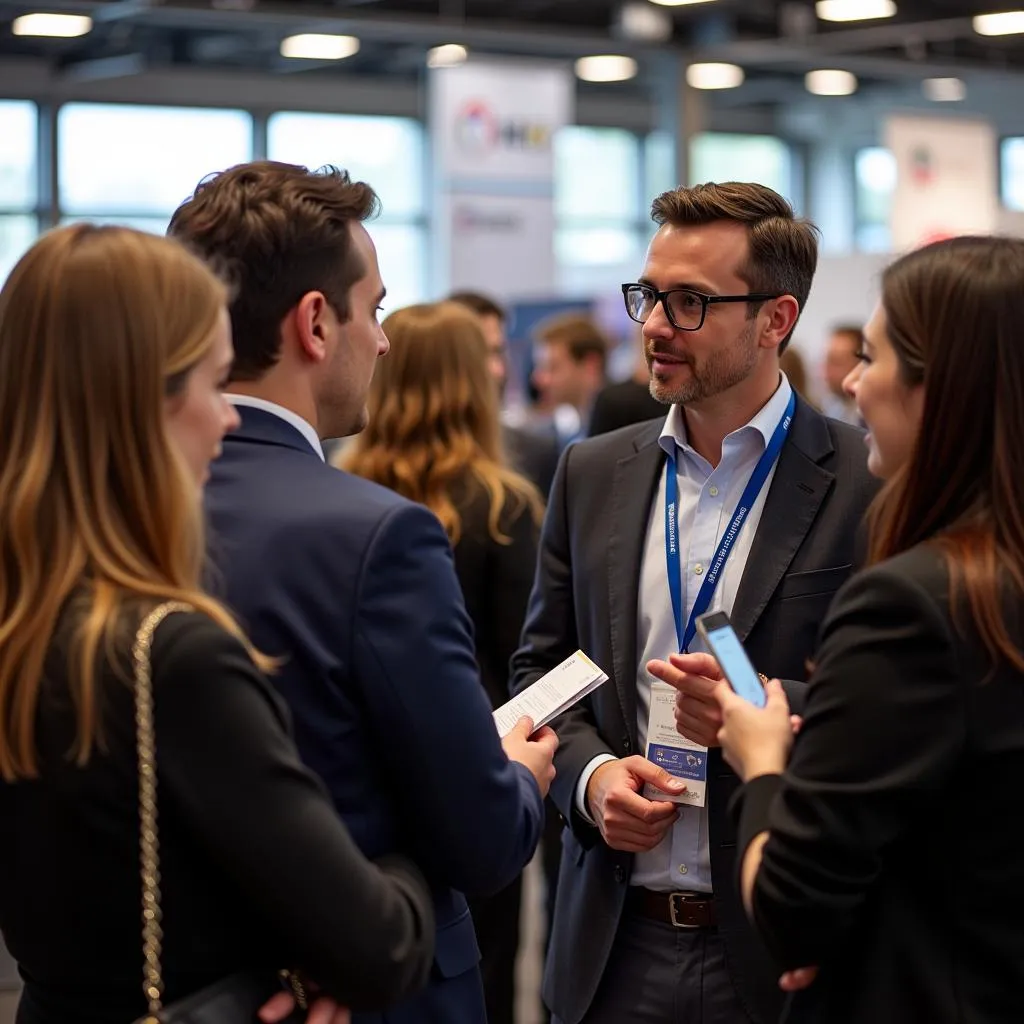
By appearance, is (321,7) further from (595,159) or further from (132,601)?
(132,601)

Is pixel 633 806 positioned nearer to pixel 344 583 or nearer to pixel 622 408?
pixel 344 583

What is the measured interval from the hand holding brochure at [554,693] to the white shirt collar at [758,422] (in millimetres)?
499

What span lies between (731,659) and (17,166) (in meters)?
14.6

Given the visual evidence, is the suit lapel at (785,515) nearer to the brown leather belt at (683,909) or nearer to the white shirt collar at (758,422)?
the white shirt collar at (758,422)

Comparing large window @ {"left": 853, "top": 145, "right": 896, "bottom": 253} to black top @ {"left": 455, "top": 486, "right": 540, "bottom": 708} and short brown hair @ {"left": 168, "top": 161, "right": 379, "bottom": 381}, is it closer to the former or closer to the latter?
black top @ {"left": 455, "top": 486, "right": 540, "bottom": 708}

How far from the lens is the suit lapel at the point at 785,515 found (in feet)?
7.62

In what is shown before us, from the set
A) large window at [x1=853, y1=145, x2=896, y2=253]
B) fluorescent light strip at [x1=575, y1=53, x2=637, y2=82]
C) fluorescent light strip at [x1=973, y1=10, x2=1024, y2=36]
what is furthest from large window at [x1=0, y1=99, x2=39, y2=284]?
large window at [x1=853, y1=145, x2=896, y2=253]

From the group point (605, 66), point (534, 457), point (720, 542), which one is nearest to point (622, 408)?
point (534, 457)

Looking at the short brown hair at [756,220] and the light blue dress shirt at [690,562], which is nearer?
the light blue dress shirt at [690,562]

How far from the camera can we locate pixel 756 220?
8.49ft

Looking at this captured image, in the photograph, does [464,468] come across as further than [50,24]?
No

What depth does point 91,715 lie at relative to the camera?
4.47ft

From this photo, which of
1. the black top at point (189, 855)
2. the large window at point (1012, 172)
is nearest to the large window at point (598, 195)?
the large window at point (1012, 172)

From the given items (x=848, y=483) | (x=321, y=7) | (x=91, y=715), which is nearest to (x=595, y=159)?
(x=321, y=7)
